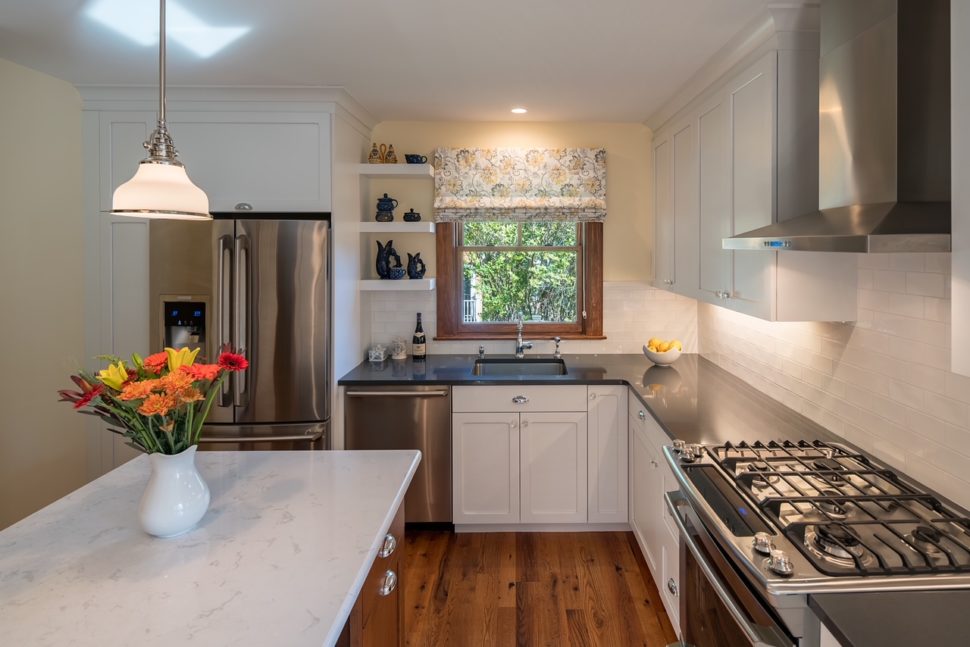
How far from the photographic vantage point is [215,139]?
3.27 metres

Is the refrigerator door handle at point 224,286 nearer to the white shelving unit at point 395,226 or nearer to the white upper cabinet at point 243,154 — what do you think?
the white upper cabinet at point 243,154

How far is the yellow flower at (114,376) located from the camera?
140 cm

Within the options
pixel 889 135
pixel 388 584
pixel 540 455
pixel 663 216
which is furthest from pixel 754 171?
pixel 388 584

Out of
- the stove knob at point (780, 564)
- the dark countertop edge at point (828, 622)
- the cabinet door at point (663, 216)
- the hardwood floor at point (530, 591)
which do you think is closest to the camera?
the dark countertop edge at point (828, 622)

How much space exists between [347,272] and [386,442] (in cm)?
98

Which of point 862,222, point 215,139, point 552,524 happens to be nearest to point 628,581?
point 552,524

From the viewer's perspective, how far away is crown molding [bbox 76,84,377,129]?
320 centimetres

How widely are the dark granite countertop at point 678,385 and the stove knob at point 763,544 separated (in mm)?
838

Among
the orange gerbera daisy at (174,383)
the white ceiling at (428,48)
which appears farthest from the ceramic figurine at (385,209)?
the orange gerbera daisy at (174,383)

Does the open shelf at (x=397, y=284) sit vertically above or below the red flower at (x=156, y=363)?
above

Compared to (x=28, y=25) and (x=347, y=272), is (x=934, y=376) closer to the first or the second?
(x=347, y=272)

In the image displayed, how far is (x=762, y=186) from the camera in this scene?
7.64 feet

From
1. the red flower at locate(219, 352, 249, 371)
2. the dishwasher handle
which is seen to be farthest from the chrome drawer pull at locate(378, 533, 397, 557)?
the dishwasher handle

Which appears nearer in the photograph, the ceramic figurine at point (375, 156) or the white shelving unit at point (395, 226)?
the white shelving unit at point (395, 226)
